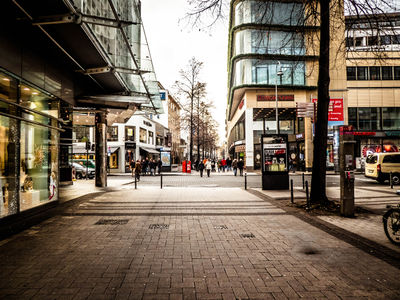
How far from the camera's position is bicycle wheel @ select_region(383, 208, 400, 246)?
5.20 m

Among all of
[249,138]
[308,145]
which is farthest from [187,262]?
[308,145]

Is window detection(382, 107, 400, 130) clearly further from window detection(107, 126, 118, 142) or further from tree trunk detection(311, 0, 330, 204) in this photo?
window detection(107, 126, 118, 142)

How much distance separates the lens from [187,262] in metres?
4.39

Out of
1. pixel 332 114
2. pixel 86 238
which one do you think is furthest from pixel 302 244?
pixel 332 114

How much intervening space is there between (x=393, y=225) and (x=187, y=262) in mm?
4157

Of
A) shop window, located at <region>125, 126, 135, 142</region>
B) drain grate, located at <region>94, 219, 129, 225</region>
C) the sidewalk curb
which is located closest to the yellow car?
the sidewalk curb

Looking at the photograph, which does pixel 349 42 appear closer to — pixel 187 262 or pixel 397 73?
pixel 187 262

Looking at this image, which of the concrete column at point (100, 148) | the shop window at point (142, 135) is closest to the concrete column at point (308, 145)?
the shop window at point (142, 135)

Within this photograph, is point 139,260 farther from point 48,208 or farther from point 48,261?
point 48,208

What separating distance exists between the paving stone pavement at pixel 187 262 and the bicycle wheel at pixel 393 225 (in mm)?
886

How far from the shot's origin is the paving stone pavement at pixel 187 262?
3438mm

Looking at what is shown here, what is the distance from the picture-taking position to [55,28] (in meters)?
7.19

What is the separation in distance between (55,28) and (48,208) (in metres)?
5.61

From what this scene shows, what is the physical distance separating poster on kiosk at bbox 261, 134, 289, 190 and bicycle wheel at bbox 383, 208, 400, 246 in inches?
336
